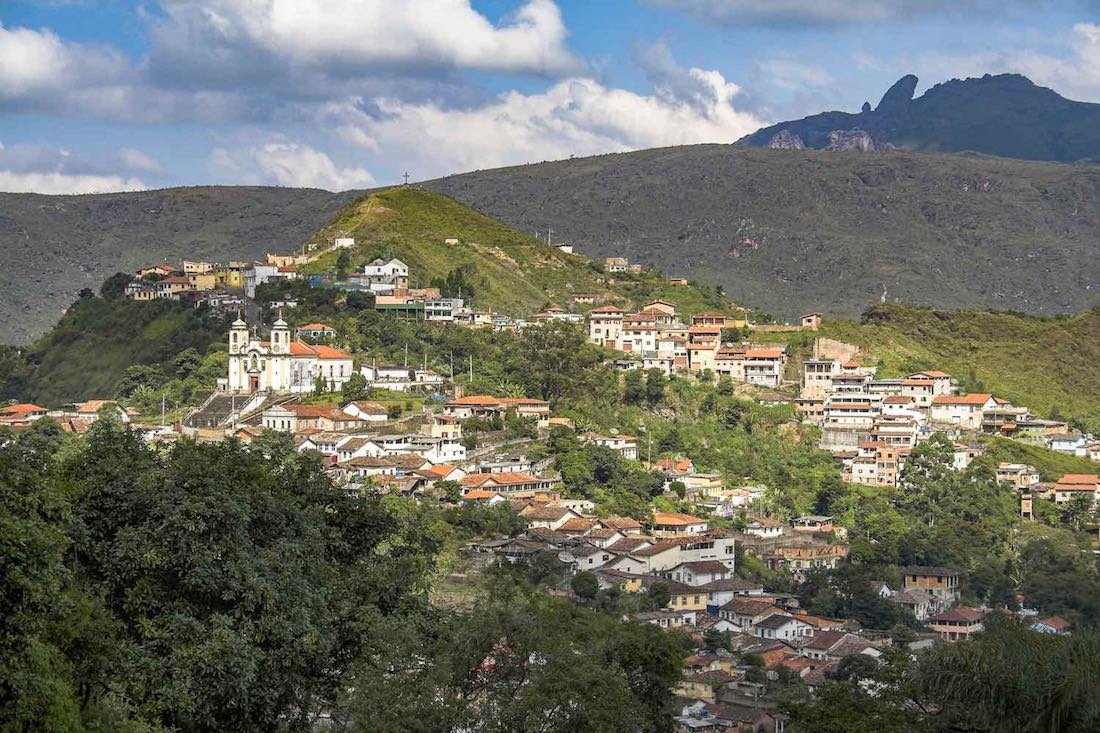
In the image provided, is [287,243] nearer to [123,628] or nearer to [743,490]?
[743,490]

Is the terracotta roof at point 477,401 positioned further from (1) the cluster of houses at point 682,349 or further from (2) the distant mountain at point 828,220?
(2) the distant mountain at point 828,220

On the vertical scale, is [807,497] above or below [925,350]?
below

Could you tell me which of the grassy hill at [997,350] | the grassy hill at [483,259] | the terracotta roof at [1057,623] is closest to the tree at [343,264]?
the grassy hill at [483,259]

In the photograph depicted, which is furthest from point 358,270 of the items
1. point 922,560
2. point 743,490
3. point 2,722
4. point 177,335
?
point 2,722

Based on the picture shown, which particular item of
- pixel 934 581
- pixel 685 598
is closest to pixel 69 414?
pixel 685 598

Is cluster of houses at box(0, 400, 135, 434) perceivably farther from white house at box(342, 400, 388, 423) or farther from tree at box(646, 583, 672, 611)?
tree at box(646, 583, 672, 611)

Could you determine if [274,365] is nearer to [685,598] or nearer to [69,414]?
[69,414]

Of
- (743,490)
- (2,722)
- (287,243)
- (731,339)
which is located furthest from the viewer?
(287,243)

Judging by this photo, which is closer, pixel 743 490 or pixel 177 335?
pixel 743 490

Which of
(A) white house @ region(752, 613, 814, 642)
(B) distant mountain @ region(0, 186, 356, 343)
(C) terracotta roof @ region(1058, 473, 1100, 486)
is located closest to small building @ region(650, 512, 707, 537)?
(A) white house @ region(752, 613, 814, 642)
